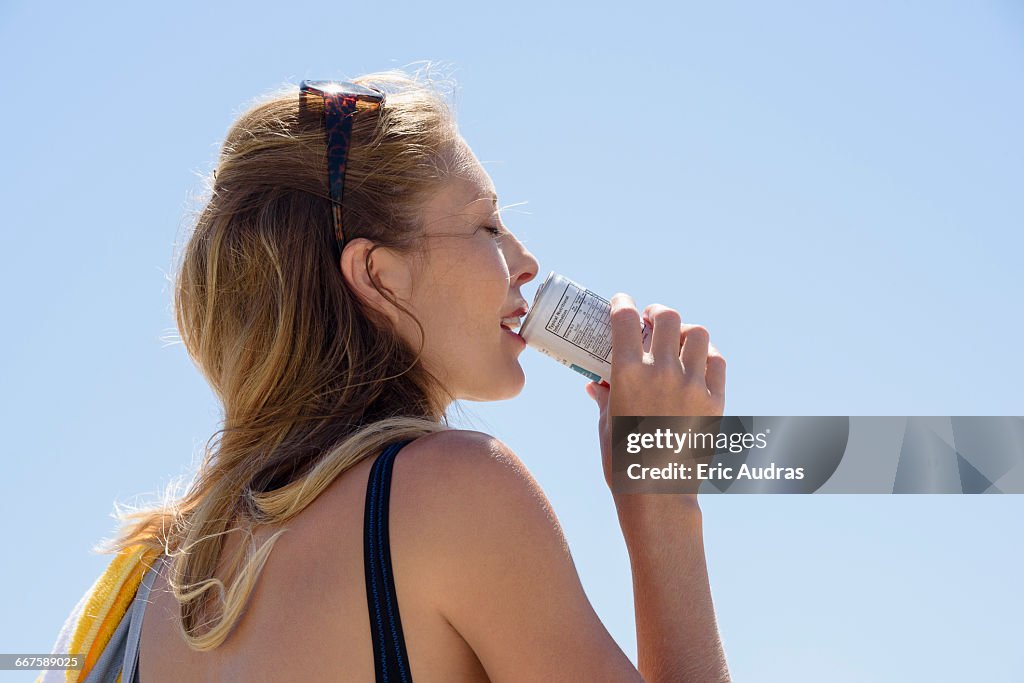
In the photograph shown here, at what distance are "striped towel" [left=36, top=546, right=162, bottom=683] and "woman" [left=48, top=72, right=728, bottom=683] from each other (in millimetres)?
46

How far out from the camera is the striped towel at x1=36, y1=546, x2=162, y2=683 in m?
2.11

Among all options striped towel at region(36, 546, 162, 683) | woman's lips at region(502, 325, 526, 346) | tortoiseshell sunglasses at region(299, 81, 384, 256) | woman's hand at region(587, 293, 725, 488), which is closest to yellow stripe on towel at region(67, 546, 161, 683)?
striped towel at region(36, 546, 162, 683)

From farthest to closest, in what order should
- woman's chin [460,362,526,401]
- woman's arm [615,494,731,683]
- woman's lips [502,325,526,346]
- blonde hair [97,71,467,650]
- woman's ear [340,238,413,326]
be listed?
1. woman's lips [502,325,526,346]
2. woman's chin [460,362,526,401]
3. woman's ear [340,238,413,326]
4. blonde hair [97,71,467,650]
5. woman's arm [615,494,731,683]

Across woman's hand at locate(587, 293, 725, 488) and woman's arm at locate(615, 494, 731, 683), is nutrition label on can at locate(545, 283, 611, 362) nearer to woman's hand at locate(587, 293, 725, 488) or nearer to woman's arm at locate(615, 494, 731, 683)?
woman's hand at locate(587, 293, 725, 488)

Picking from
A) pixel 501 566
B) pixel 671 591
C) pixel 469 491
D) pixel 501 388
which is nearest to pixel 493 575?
pixel 501 566

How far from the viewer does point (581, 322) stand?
260 cm

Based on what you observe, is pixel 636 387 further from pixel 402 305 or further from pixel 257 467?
pixel 257 467

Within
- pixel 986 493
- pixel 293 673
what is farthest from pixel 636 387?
pixel 986 493

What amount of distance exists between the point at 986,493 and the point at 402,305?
198cm

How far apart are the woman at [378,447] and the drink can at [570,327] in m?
0.06

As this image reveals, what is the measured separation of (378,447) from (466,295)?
59 cm

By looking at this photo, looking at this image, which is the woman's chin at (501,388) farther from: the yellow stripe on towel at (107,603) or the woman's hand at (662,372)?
the yellow stripe on towel at (107,603)

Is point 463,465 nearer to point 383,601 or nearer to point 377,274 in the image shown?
point 383,601

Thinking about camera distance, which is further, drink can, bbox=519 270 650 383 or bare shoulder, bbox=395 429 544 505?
drink can, bbox=519 270 650 383
